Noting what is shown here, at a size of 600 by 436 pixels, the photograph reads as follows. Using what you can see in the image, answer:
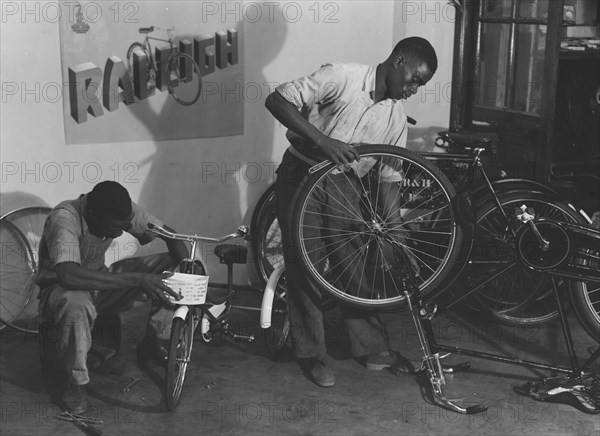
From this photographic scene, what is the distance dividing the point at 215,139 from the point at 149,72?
2.05ft

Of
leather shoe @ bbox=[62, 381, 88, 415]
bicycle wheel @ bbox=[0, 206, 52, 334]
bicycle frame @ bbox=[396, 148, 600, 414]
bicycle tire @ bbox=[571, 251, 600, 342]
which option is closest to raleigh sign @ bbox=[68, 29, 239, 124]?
bicycle wheel @ bbox=[0, 206, 52, 334]

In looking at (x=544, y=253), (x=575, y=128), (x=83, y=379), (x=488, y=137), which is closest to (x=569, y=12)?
(x=575, y=128)

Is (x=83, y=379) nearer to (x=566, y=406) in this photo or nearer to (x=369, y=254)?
(x=369, y=254)

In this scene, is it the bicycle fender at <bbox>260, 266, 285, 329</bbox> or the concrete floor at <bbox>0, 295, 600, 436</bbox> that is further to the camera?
the bicycle fender at <bbox>260, 266, 285, 329</bbox>

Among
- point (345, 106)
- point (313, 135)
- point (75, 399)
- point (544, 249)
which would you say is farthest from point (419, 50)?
point (75, 399)

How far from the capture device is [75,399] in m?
4.14

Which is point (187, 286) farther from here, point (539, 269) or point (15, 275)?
point (539, 269)

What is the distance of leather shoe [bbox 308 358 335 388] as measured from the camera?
4523 millimetres

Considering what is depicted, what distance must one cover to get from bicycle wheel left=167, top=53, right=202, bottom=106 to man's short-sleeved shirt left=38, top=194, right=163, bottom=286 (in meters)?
1.23

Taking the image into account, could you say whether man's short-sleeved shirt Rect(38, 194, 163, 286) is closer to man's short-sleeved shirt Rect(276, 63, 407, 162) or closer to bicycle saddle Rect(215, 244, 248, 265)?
bicycle saddle Rect(215, 244, 248, 265)

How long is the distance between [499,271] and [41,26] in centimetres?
296

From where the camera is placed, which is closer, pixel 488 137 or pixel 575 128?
pixel 488 137

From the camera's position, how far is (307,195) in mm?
4340

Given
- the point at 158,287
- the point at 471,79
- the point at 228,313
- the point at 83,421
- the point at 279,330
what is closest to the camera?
the point at 83,421
